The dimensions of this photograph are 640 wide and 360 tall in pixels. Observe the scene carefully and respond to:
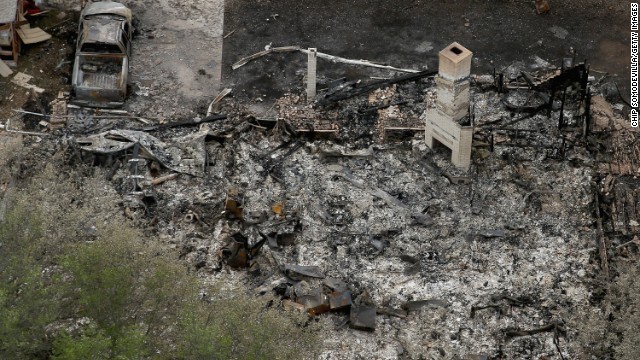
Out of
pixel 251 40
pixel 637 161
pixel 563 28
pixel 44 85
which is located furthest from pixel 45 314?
pixel 563 28

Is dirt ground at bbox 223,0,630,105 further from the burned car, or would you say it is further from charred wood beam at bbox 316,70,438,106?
the burned car

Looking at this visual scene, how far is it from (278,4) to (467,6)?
16.8 ft

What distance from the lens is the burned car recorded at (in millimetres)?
28297

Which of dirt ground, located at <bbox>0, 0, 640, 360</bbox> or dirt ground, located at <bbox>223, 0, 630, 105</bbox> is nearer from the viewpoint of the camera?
dirt ground, located at <bbox>0, 0, 640, 360</bbox>

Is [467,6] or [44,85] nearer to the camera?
[44,85]

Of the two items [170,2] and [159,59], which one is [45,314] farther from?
[170,2]

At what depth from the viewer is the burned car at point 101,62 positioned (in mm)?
28297

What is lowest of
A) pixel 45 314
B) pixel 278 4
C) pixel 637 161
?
pixel 45 314

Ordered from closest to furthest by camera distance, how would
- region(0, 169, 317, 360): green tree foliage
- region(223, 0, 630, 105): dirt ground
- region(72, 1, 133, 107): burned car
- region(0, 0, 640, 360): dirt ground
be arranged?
region(0, 169, 317, 360): green tree foliage
region(0, 0, 640, 360): dirt ground
region(72, 1, 133, 107): burned car
region(223, 0, 630, 105): dirt ground

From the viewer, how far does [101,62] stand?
1131 inches

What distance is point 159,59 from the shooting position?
29.8 metres

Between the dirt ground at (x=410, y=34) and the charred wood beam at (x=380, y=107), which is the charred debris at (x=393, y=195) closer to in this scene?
the charred wood beam at (x=380, y=107)

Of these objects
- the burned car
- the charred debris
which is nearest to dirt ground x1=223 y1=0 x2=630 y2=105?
the charred debris

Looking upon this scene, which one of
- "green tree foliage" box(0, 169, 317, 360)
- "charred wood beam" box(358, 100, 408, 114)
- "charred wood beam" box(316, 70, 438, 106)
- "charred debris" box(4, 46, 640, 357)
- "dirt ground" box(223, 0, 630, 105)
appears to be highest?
"dirt ground" box(223, 0, 630, 105)
